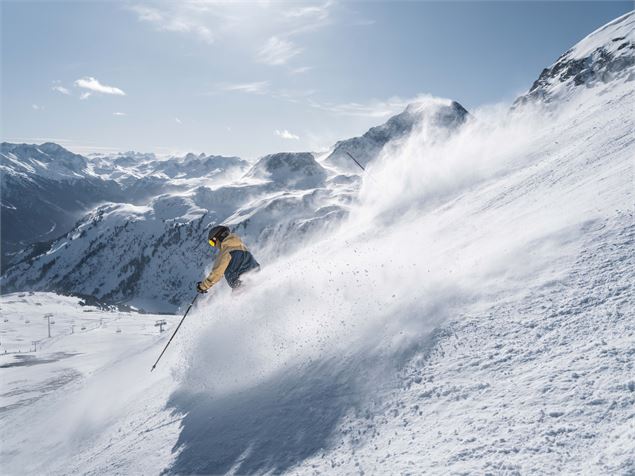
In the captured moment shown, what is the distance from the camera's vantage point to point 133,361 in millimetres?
18141

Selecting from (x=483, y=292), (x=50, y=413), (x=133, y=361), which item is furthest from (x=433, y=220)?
(x=50, y=413)

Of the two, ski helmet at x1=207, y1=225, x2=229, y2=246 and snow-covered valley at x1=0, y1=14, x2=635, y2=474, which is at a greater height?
Result: ski helmet at x1=207, y1=225, x2=229, y2=246

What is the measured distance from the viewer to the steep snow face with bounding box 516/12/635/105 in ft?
112

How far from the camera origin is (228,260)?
11281 mm

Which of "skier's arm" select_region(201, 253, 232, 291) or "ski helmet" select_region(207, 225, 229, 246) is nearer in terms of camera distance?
"skier's arm" select_region(201, 253, 232, 291)

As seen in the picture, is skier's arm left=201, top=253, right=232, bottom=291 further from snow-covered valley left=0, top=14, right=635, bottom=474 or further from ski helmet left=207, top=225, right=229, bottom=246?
snow-covered valley left=0, top=14, right=635, bottom=474

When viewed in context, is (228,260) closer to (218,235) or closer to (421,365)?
(218,235)

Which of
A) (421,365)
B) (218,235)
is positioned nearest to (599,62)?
(218,235)

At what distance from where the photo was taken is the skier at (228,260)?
10.8 meters

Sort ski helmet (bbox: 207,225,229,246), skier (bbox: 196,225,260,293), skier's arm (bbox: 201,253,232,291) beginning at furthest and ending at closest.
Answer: ski helmet (bbox: 207,225,229,246)
skier (bbox: 196,225,260,293)
skier's arm (bbox: 201,253,232,291)

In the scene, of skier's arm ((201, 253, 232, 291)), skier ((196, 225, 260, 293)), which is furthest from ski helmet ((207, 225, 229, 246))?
skier's arm ((201, 253, 232, 291))

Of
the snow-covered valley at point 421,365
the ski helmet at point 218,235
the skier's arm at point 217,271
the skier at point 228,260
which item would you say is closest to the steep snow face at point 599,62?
the snow-covered valley at point 421,365

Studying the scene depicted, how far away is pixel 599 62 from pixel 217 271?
46.7 meters

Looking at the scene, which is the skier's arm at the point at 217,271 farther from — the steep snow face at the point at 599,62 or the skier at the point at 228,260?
the steep snow face at the point at 599,62
